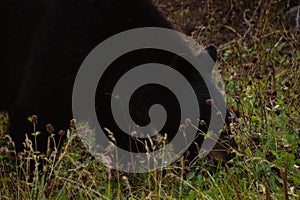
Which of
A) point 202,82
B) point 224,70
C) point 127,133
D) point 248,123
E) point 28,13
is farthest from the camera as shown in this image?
→ point 224,70

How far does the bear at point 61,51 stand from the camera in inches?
161

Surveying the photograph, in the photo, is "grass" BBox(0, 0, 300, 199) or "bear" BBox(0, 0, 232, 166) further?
"bear" BBox(0, 0, 232, 166)

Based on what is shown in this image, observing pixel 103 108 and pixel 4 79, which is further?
pixel 4 79

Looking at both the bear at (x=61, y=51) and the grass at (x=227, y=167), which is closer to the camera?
the grass at (x=227, y=167)

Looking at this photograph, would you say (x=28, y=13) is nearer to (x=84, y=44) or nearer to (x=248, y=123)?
(x=84, y=44)

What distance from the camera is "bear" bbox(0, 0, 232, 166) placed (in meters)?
4.08

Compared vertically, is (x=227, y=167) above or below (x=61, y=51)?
below

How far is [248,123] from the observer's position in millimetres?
3760

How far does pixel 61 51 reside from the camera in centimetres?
416

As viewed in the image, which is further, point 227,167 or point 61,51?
point 61,51

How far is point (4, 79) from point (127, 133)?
1.33 m

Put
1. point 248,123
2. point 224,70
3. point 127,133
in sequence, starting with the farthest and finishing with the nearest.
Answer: point 224,70 < point 127,133 < point 248,123

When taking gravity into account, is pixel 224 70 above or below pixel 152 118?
above

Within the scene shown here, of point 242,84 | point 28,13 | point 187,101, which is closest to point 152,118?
point 187,101
